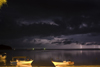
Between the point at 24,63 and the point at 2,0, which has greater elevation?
the point at 2,0

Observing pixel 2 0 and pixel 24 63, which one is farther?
pixel 24 63

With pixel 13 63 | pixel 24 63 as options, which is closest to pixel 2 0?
pixel 24 63

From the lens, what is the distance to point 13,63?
38188mm

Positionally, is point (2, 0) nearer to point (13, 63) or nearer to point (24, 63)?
point (24, 63)

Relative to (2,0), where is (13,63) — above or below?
below

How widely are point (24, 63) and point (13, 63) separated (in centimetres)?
430

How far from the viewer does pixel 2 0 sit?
13625mm

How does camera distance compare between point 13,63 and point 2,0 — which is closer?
point 2,0

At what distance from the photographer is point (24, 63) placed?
36438 mm

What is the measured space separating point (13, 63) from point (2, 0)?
94.1ft
